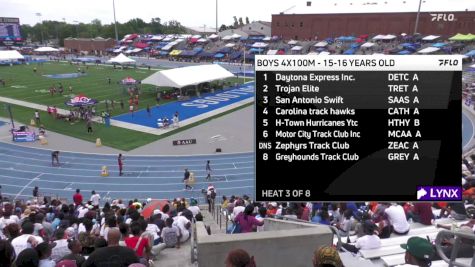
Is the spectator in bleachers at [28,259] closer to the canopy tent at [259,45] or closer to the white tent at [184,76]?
the white tent at [184,76]

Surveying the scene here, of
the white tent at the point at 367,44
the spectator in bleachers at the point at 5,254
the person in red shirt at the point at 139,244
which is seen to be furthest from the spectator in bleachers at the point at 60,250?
the white tent at the point at 367,44

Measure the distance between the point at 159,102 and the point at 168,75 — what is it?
2.92 metres

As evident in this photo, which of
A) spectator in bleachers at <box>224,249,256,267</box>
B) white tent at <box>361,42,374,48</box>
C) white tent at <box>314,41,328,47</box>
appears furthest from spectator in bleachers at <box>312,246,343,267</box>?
white tent at <box>314,41,328,47</box>

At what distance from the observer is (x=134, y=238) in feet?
22.1

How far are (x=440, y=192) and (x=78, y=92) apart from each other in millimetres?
46175

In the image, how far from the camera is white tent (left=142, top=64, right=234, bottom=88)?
40.3m

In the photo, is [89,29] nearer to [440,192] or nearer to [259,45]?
[259,45]

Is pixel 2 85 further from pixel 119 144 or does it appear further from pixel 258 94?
pixel 258 94

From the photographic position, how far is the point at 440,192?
4891mm

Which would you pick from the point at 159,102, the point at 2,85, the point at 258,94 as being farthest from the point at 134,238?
the point at 2,85
